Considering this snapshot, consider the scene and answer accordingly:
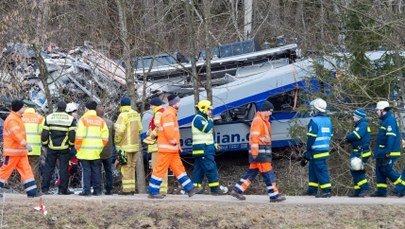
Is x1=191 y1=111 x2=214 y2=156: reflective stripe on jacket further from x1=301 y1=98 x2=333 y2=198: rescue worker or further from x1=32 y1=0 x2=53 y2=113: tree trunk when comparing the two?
x1=32 y1=0 x2=53 y2=113: tree trunk

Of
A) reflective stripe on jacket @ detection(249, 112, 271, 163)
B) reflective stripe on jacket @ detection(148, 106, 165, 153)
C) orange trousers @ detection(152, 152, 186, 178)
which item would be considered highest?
reflective stripe on jacket @ detection(148, 106, 165, 153)

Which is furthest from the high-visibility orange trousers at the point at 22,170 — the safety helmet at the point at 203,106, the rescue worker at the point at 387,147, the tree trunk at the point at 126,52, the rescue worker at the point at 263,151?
the rescue worker at the point at 387,147

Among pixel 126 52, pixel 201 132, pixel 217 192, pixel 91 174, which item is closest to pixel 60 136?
pixel 91 174

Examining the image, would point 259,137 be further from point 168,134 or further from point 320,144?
point 168,134

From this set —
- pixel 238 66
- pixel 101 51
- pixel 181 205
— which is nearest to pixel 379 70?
pixel 238 66

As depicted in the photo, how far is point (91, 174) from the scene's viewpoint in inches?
576

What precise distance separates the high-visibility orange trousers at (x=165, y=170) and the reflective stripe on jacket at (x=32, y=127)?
262 cm

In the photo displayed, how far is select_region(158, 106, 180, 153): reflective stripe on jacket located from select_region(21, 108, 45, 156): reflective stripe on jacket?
2678 millimetres

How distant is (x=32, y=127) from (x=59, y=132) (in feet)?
1.92

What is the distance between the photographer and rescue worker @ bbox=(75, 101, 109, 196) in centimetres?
1433

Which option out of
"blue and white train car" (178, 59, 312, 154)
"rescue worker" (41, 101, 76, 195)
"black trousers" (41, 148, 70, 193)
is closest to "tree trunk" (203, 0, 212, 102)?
"blue and white train car" (178, 59, 312, 154)

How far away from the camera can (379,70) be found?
64.1 ft

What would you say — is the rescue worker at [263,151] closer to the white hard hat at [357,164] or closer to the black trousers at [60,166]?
the white hard hat at [357,164]

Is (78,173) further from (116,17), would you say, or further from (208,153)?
(208,153)
